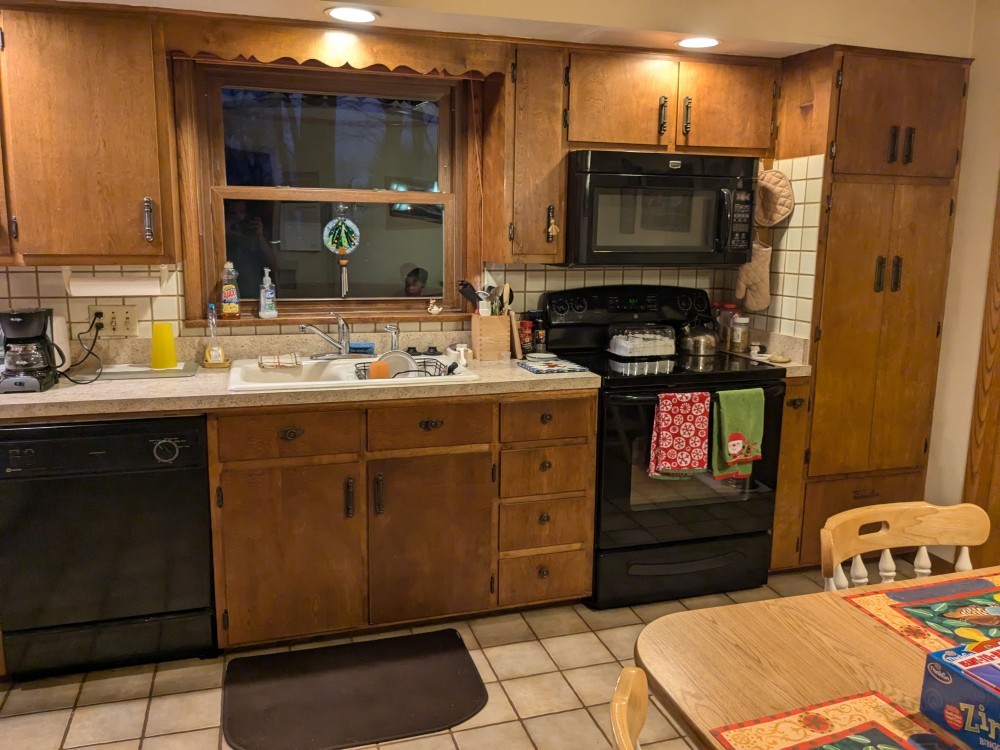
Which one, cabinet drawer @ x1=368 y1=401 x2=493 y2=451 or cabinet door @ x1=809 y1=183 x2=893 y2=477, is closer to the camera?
cabinet drawer @ x1=368 y1=401 x2=493 y2=451

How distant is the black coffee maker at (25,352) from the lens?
245 cm

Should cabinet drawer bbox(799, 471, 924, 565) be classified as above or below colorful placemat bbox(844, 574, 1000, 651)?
below

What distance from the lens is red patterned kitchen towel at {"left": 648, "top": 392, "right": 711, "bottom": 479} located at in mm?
2896

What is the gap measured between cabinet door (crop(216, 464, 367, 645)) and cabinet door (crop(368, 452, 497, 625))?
0.07 metres

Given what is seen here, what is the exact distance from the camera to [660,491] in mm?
3010

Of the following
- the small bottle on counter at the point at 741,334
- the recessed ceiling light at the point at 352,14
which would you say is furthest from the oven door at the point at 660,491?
the recessed ceiling light at the point at 352,14

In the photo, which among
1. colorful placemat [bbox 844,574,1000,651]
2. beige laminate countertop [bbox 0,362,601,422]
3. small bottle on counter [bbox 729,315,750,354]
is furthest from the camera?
small bottle on counter [bbox 729,315,750,354]

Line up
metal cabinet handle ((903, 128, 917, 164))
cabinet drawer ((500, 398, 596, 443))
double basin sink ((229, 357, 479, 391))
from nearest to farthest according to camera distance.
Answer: double basin sink ((229, 357, 479, 391)) < cabinet drawer ((500, 398, 596, 443)) < metal cabinet handle ((903, 128, 917, 164))

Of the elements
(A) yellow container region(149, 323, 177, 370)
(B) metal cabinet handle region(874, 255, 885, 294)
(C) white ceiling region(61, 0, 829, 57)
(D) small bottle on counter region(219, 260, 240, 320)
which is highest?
(C) white ceiling region(61, 0, 829, 57)

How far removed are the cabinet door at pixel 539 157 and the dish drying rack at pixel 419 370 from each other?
52 centimetres

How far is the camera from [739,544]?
3.16m

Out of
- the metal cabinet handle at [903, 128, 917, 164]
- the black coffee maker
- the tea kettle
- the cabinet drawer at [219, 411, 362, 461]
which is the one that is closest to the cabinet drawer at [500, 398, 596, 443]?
the cabinet drawer at [219, 411, 362, 461]

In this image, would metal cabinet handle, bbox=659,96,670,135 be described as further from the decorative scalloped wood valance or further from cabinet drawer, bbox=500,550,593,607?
cabinet drawer, bbox=500,550,593,607

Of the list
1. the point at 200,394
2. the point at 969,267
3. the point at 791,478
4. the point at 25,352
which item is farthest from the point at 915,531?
the point at 25,352
